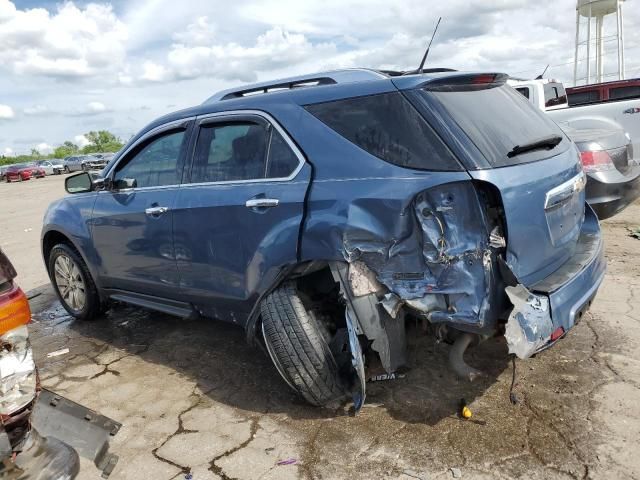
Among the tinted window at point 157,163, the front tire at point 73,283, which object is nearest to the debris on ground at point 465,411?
the tinted window at point 157,163

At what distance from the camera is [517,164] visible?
106 inches

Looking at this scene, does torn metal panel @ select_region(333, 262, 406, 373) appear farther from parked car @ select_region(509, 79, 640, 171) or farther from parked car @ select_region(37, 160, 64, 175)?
parked car @ select_region(37, 160, 64, 175)

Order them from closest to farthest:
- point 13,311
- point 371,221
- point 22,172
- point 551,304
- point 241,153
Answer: point 13,311, point 551,304, point 371,221, point 241,153, point 22,172

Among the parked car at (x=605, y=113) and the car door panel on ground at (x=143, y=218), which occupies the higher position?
the car door panel on ground at (x=143, y=218)

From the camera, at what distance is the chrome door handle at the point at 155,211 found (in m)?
3.71

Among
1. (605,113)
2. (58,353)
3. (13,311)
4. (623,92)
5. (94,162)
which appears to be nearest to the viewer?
(13,311)

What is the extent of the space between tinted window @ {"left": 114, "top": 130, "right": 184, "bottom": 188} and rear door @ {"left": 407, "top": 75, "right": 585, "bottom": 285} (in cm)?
185

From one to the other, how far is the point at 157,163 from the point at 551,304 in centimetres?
286

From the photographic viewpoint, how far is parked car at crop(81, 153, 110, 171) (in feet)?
125

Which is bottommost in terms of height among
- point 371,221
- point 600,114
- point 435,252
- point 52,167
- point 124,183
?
point 52,167

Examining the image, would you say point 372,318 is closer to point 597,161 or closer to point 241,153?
point 241,153

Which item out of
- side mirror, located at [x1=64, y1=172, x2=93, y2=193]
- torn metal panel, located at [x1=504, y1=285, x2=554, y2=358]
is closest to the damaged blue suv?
torn metal panel, located at [x1=504, y1=285, x2=554, y2=358]

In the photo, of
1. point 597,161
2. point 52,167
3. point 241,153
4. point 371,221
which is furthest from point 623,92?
point 52,167

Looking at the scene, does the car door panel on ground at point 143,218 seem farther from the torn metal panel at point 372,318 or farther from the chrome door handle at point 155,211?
the torn metal panel at point 372,318
